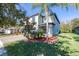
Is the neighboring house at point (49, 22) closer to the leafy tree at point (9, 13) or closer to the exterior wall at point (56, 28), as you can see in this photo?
the exterior wall at point (56, 28)

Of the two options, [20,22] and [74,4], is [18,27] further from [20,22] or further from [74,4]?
[74,4]

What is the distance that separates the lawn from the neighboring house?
6 cm

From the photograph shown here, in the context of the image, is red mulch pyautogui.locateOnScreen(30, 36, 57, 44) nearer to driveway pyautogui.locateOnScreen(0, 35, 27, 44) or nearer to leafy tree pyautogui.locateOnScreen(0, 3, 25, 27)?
driveway pyautogui.locateOnScreen(0, 35, 27, 44)

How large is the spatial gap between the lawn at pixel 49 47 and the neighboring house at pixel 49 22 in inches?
2.5

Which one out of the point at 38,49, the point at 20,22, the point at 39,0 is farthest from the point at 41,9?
the point at 38,49

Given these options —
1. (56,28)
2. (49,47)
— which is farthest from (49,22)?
(49,47)

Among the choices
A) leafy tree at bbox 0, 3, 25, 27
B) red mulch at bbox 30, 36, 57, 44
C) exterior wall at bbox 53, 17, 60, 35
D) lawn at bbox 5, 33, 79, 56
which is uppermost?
leafy tree at bbox 0, 3, 25, 27

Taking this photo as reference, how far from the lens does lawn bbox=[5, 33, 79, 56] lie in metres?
1.85

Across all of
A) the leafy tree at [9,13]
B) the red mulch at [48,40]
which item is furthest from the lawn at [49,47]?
the leafy tree at [9,13]

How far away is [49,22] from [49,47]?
7.9 inches

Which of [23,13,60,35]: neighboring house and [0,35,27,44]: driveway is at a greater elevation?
[23,13,60,35]: neighboring house

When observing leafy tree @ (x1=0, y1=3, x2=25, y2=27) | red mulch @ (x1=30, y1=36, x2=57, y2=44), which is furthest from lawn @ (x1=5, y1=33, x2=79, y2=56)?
leafy tree @ (x1=0, y1=3, x2=25, y2=27)

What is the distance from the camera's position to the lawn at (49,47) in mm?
1849

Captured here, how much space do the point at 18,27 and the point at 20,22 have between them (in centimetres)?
4
